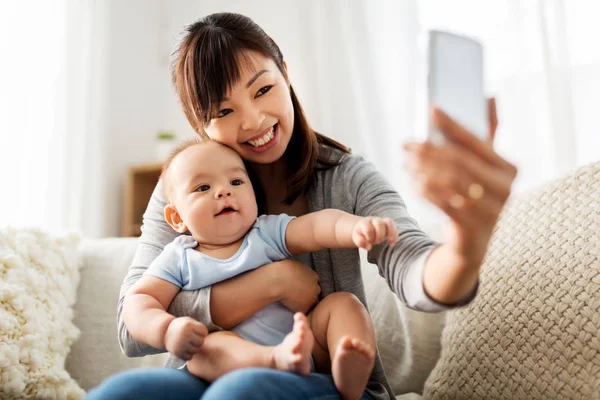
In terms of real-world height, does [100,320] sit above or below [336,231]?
below

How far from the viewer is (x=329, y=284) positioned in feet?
3.78

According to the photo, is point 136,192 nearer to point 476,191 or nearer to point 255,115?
point 255,115

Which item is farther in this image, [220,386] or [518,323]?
[518,323]

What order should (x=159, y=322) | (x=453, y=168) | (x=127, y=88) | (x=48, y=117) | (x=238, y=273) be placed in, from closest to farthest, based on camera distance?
1. (x=453, y=168)
2. (x=159, y=322)
3. (x=238, y=273)
4. (x=48, y=117)
5. (x=127, y=88)

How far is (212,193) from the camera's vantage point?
3.37 ft

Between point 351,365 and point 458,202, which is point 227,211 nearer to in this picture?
point 351,365

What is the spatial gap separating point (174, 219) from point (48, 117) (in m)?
2.11

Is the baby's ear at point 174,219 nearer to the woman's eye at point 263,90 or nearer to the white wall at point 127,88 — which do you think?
the woman's eye at point 263,90

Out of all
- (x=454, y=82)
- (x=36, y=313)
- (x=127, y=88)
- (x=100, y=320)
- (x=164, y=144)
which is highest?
(x=127, y=88)

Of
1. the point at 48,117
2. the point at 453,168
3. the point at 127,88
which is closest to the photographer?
the point at 453,168

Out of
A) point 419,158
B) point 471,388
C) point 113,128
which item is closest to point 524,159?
point 471,388

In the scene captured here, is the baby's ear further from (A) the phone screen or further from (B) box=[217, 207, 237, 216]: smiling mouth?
(A) the phone screen

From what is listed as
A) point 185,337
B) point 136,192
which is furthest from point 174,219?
point 136,192

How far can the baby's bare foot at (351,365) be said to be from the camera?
0.79 metres
